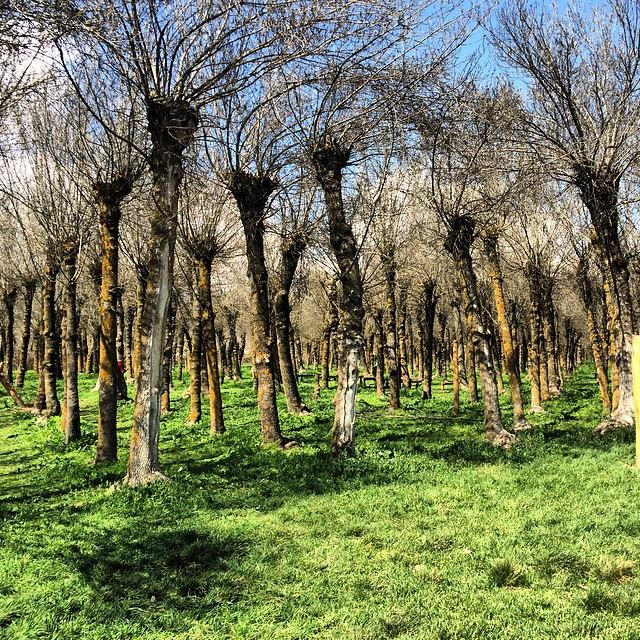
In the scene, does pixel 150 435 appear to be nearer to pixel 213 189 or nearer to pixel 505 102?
pixel 213 189

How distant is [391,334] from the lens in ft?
59.4

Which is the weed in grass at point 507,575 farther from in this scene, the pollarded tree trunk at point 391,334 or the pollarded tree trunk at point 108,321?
the pollarded tree trunk at point 391,334

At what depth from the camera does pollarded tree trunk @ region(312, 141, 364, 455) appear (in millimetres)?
10070

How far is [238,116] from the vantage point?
11977 mm

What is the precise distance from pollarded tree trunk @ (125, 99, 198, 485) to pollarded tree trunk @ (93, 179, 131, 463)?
2.57 metres

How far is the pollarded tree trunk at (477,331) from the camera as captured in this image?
11227mm

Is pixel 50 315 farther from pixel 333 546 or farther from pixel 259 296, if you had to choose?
pixel 333 546

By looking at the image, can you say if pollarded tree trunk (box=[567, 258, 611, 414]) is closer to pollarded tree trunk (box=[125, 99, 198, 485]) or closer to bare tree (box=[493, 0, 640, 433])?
bare tree (box=[493, 0, 640, 433])

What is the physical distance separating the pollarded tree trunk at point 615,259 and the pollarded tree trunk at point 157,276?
324 inches

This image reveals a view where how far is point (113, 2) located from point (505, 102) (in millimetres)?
7873

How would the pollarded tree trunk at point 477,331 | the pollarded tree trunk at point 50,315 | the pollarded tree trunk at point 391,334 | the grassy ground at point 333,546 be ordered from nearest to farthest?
the grassy ground at point 333,546, the pollarded tree trunk at point 477,331, the pollarded tree trunk at point 50,315, the pollarded tree trunk at point 391,334

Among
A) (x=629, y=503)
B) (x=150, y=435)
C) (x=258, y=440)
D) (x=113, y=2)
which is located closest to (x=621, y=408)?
(x=629, y=503)

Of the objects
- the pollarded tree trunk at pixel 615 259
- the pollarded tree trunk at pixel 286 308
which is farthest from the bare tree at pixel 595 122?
the pollarded tree trunk at pixel 286 308

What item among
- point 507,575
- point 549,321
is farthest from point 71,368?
point 549,321
